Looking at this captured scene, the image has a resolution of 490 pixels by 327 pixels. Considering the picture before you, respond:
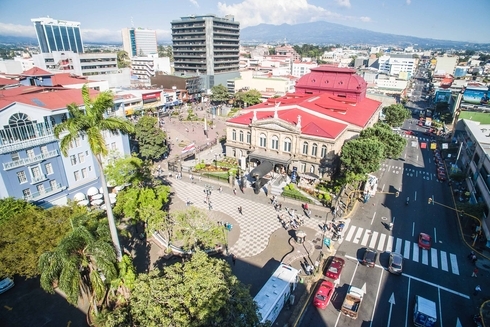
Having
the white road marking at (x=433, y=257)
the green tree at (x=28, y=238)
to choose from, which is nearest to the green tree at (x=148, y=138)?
the green tree at (x=28, y=238)

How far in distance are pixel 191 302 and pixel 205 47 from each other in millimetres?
157526

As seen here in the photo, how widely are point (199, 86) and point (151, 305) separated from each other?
136 metres

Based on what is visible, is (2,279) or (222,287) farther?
(2,279)

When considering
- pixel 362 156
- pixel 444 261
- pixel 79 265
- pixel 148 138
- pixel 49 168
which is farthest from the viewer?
pixel 148 138

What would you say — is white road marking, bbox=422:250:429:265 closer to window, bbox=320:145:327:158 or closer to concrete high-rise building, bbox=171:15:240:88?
window, bbox=320:145:327:158

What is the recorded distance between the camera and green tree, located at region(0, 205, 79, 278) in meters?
26.8

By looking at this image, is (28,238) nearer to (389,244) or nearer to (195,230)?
(195,230)

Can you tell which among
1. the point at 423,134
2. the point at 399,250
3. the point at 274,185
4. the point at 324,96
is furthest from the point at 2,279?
the point at 423,134

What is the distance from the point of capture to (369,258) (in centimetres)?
3616

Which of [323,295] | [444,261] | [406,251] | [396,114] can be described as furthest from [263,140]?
[396,114]

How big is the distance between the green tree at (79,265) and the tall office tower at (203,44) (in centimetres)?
14210

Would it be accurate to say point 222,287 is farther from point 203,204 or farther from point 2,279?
point 203,204

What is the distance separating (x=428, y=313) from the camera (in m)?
27.6

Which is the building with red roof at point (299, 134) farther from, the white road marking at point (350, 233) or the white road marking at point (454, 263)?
the white road marking at point (454, 263)
